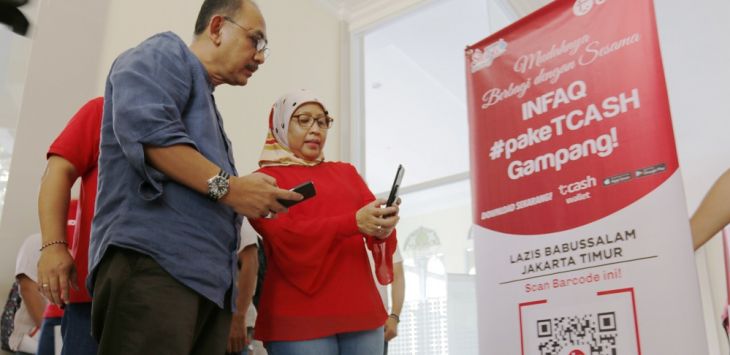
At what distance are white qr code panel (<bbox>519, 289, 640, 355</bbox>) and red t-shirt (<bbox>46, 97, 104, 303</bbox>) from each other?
137 cm

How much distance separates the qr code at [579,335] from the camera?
1829 mm

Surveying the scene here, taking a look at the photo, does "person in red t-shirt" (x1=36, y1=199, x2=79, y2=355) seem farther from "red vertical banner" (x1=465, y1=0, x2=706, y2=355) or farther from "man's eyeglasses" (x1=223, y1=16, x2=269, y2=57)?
"red vertical banner" (x1=465, y1=0, x2=706, y2=355)

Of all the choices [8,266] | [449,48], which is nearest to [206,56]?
[8,266]

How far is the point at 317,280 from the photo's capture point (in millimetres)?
1531

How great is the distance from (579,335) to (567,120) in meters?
0.71

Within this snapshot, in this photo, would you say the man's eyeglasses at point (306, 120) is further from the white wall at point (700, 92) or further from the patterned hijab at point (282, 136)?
the white wall at point (700, 92)

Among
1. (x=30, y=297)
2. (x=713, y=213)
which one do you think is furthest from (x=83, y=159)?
(x=713, y=213)

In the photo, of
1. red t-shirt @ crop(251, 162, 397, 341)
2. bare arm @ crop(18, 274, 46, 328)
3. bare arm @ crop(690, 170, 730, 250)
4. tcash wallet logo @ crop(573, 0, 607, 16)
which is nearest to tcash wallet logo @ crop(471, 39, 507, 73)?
tcash wallet logo @ crop(573, 0, 607, 16)

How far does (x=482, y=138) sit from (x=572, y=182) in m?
0.46

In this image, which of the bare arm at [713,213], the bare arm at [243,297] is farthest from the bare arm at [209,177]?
the bare arm at [713,213]

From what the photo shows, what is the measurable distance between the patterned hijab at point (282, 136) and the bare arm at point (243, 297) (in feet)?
0.87

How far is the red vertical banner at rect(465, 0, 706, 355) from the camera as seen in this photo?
1782 mm

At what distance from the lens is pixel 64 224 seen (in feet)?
4.15

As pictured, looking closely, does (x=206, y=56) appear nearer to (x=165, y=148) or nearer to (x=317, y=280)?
(x=165, y=148)
